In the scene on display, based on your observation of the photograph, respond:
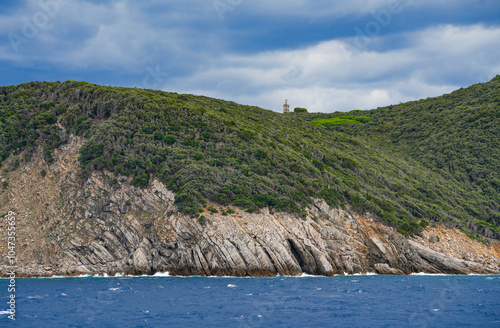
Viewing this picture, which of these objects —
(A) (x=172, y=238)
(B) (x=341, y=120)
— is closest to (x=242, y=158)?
(A) (x=172, y=238)

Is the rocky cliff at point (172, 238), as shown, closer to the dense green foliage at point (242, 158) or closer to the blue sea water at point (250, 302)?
the dense green foliage at point (242, 158)

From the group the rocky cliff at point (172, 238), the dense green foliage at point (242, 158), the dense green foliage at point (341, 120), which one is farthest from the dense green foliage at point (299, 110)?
the rocky cliff at point (172, 238)

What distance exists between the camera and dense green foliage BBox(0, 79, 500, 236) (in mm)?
71250

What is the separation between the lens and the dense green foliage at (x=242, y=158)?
71250 millimetres

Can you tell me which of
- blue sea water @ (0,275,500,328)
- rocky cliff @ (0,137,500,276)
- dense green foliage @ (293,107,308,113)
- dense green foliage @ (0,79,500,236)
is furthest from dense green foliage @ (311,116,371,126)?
blue sea water @ (0,275,500,328)

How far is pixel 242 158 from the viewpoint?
79.8m

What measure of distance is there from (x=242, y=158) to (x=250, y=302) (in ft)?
132

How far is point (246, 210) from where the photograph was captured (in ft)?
218

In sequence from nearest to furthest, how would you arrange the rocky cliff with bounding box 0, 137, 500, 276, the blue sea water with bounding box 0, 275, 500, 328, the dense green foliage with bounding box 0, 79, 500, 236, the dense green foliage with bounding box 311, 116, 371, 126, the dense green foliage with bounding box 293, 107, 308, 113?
the blue sea water with bounding box 0, 275, 500, 328, the rocky cliff with bounding box 0, 137, 500, 276, the dense green foliage with bounding box 0, 79, 500, 236, the dense green foliage with bounding box 311, 116, 371, 126, the dense green foliage with bounding box 293, 107, 308, 113

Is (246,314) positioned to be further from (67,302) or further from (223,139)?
(223,139)

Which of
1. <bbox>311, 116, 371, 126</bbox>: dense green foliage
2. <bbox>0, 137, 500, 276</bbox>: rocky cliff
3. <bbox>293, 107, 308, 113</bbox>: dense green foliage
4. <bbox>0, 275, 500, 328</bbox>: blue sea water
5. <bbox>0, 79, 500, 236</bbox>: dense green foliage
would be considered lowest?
<bbox>0, 275, 500, 328</bbox>: blue sea water

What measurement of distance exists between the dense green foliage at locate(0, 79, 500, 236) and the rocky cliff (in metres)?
2.44

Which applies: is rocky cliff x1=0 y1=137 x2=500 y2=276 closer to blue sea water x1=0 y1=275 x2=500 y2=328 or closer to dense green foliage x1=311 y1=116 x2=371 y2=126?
blue sea water x1=0 y1=275 x2=500 y2=328

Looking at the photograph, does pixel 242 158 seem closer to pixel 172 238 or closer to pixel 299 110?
pixel 172 238
